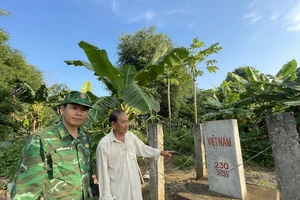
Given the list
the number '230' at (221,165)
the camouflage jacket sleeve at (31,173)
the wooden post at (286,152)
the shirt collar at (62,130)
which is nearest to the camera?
the camouflage jacket sleeve at (31,173)

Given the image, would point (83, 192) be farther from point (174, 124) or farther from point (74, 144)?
point (174, 124)

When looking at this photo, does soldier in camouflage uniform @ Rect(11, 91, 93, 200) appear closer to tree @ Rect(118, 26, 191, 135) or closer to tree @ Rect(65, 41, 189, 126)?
tree @ Rect(65, 41, 189, 126)

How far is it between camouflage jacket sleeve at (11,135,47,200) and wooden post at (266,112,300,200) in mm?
2113

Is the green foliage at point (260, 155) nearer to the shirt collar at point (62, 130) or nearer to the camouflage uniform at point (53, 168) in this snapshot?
the camouflage uniform at point (53, 168)

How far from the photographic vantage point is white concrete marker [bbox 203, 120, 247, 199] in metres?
2.96

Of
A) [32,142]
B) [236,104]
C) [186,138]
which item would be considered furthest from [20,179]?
[186,138]

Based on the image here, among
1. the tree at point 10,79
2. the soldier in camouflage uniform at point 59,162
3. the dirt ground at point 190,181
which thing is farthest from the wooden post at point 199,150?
the tree at point 10,79

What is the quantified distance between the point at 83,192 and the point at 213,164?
2.38 m

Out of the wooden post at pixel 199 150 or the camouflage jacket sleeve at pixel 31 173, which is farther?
the wooden post at pixel 199 150

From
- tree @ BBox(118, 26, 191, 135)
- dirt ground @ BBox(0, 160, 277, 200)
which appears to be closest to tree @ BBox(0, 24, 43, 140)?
dirt ground @ BBox(0, 160, 277, 200)

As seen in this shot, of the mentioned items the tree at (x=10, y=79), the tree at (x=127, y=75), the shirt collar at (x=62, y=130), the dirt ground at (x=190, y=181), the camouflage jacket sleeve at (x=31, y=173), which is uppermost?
the tree at (x=10, y=79)

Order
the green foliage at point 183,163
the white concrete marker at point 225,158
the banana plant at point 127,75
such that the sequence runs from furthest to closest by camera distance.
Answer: the green foliage at point 183,163, the white concrete marker at point 225,158, the banana plant at point 127,75

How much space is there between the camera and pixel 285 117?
1.93 m

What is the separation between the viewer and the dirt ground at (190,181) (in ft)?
11.9
